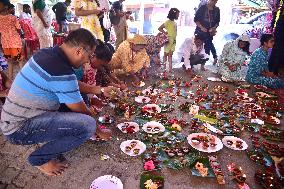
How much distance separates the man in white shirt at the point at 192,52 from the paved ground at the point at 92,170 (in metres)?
3.47

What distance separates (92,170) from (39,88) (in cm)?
125

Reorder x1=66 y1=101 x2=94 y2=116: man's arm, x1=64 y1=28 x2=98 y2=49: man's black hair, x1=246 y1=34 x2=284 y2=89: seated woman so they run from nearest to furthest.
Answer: x1=64 y1=28 x2=98 y2=49: man's black hair → x1=66 y1=101 x2=94 y2=116: man's arm → x1=246 y1=34 x2=284 y2=89: seated woman

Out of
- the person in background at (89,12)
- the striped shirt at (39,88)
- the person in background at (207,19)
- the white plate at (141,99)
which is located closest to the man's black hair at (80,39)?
the striped shirt at (39,88)

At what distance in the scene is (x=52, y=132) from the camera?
2.94 meters

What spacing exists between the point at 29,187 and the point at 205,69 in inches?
220

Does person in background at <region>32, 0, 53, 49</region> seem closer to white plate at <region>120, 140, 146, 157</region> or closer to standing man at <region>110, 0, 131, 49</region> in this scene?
standing man at <region>110, 0, 131, 49</region>

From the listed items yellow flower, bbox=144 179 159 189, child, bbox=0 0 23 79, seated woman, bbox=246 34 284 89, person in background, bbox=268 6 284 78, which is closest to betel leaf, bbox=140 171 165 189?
yellow flower, bbox=144 179 159 189

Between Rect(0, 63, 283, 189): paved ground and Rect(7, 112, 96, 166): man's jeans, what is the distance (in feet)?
0.96

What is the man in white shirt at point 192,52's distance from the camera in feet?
22.2

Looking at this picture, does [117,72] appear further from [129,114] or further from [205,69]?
[205,69]

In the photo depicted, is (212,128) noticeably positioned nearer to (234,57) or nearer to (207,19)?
(234,57)

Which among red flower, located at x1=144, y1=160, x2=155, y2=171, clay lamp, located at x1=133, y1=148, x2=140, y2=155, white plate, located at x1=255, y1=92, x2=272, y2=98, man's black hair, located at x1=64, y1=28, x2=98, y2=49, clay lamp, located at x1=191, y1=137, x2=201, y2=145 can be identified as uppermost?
man's black hair, located at x1=64, y1=28, x2=98, y2=49

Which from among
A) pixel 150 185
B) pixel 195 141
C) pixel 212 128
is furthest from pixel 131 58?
pixel 150 185

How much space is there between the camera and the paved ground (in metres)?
3.06
